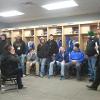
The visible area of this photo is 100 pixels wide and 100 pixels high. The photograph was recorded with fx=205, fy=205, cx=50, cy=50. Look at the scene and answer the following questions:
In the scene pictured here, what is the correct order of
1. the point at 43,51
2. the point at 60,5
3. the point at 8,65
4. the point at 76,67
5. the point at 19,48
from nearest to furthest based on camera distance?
the point at 8,65
the point at 76,67
the point at 60,5
the point at 43,51
the point at 19,48

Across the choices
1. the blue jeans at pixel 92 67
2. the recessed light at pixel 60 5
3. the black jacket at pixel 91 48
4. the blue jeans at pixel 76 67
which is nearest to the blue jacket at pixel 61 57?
the blue jeans at pixel 76 67

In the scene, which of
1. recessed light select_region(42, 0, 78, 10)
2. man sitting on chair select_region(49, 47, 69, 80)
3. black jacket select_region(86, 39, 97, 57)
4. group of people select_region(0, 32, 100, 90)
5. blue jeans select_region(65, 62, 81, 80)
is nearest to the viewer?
black jacket select_region(86, 39, 97, 57)

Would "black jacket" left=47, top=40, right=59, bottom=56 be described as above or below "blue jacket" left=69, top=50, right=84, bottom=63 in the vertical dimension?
above

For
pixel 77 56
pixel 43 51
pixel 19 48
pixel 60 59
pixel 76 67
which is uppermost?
pixel 19 48

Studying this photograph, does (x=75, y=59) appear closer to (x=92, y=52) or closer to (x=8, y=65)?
(x=92, y=52)

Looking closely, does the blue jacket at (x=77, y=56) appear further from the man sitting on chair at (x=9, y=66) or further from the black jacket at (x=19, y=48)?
the man sitting on chair at (x=9, y=66)

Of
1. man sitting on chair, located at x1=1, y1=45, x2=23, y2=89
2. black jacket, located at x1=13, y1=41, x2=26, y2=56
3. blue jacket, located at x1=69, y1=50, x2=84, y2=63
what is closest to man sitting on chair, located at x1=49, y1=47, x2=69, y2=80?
blue jacket, located at x1=69, y1=50, x2=84, y2=63

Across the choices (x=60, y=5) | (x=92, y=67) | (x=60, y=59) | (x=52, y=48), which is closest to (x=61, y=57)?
(x=60, y=59)

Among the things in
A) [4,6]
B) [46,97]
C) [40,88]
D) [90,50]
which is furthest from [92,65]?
[4,6]

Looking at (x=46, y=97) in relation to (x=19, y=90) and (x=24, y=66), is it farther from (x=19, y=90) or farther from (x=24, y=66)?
(x=24, y=66)

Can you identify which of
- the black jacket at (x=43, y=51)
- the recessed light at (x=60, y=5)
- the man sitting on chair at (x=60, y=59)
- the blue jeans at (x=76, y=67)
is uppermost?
the recessed light at (x=60, y=5)

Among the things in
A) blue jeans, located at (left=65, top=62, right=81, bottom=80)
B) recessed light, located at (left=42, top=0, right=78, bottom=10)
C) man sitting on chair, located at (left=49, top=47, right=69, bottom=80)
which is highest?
recessed light, located at (left=42, top=0, right=78, bottom=10)

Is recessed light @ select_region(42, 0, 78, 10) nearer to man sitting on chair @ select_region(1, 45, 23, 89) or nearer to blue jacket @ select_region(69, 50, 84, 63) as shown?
blue jacket @ select_region(69, 50, 84, 63)

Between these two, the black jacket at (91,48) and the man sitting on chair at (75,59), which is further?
the man sitting on chair at (75,59)
